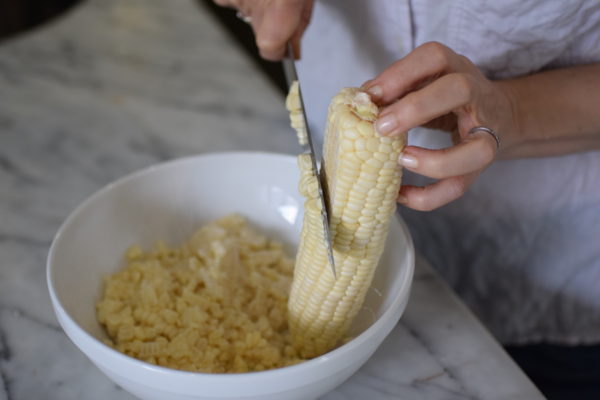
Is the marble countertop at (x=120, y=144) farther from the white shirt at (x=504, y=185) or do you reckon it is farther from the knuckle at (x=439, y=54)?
the knuckle at (x=439, y=54)

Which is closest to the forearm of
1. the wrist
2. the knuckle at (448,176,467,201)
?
the wrist

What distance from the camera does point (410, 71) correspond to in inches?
25.3

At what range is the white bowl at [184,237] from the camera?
22.9 inches

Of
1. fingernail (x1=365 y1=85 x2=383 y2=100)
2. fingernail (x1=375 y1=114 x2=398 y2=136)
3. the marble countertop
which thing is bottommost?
the marble countertop

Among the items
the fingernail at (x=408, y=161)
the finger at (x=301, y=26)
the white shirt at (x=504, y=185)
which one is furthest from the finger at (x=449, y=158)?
the finger at (x=301, y=26)

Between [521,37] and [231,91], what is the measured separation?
0.70 m

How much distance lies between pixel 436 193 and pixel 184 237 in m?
0.42

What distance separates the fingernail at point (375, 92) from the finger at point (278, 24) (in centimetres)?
28

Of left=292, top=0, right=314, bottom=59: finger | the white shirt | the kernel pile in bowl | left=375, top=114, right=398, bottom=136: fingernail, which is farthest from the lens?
left=292, top=0, right=314, bottom=59: finger

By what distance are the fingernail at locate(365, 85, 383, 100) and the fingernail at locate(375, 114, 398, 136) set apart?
6cm

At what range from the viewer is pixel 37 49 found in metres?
1.45

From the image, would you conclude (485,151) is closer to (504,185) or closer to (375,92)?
(375,92)

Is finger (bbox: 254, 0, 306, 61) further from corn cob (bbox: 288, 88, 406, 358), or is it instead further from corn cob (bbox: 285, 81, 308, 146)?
corn cob (bbox: 288, 88, 406, 358)

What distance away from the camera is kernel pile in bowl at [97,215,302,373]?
701 millimetres
